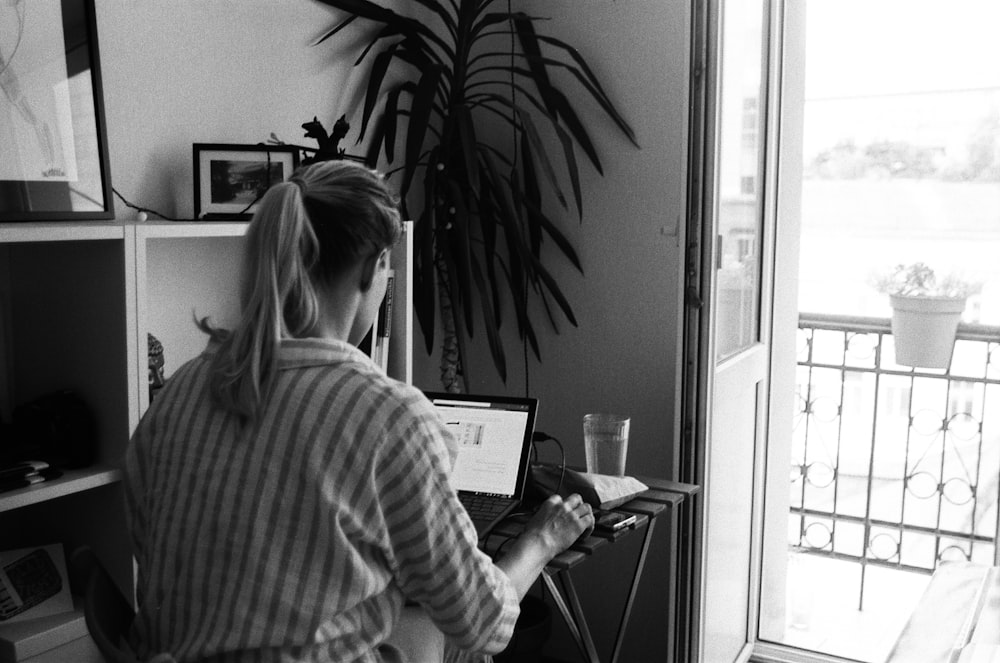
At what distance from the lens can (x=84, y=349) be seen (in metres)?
1.78

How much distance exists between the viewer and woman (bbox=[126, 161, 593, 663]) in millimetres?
1193

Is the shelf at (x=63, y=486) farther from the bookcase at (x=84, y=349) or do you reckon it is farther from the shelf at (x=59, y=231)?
the shelf at (x=59, y=231)

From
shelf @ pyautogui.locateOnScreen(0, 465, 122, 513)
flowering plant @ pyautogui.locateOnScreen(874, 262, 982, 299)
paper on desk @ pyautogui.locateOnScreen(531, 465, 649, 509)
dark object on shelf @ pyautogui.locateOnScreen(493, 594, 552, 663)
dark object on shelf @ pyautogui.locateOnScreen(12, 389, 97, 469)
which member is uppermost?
flowering plant @ pyautogui.locateOnScreen(874, 262, 982, 299)

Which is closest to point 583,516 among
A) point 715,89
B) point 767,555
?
point 715,89

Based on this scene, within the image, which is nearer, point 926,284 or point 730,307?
point 730,307

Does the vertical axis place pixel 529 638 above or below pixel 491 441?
below

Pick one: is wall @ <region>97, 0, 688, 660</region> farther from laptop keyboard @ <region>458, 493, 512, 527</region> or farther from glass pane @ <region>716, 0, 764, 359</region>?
laptop keyboard @ <region>458, 493, 512, 527</region>

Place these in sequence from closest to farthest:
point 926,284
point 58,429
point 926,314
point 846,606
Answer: point 58,429, point 846,606, point 926,314, point 926,284

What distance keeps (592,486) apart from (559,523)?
0.29 metres

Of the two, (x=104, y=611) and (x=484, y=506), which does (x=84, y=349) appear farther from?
(x=484, y=506)

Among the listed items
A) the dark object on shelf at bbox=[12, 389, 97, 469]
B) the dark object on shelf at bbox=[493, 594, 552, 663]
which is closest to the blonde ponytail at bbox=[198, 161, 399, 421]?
the dark object on shelf at bbox=[12, 389, 97, 469]

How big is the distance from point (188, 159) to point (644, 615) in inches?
71.5

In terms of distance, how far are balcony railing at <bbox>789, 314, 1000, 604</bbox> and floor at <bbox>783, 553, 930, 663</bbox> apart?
0.09 m

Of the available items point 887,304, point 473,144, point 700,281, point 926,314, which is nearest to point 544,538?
point 700,281
